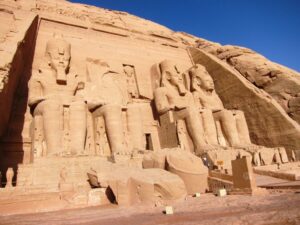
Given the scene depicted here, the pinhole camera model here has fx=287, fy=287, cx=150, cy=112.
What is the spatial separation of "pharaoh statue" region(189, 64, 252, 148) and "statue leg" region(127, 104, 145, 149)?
6.62ft

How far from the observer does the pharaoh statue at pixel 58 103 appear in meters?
6.36

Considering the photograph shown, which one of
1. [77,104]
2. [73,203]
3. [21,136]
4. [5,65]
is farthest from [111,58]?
[73,203]

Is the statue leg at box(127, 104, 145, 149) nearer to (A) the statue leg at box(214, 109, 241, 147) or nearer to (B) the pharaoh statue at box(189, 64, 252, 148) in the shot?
(B) the pharaoh statue at box(189, 64, 252, 148)

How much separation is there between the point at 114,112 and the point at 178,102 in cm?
227

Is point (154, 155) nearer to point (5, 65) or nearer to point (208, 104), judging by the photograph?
point (5, 65)

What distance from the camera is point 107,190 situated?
4594mm

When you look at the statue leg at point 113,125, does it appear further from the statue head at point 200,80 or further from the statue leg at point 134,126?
the statue head at point 200,80

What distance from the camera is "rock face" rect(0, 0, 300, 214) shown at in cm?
480

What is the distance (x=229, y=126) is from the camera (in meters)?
8.75

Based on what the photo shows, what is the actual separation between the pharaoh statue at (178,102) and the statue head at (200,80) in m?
0.38

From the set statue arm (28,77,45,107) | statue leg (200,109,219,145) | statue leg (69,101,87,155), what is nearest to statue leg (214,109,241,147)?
statue leg (200,109,219,145)

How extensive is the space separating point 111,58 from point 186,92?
114 inches

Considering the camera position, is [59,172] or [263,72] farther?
[263,72]

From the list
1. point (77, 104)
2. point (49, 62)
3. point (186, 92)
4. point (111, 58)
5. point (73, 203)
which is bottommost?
point (73, 203)
